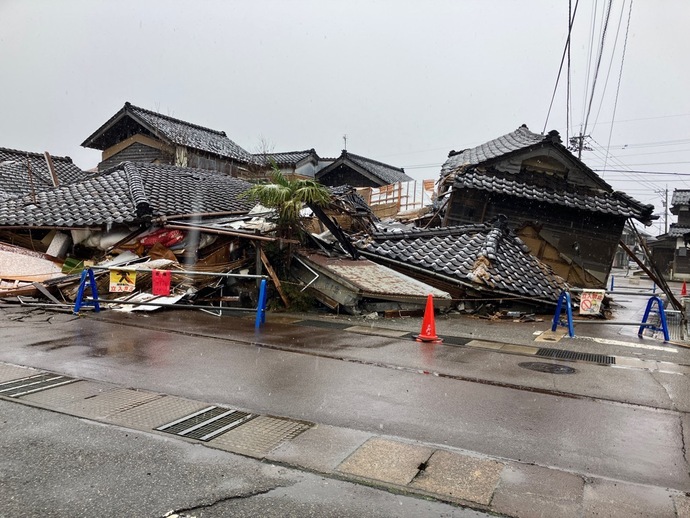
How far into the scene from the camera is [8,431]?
4.62 meters

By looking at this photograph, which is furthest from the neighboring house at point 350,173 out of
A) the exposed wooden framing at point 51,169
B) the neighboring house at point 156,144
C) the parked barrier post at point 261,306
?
the parked barrier post at point 261,306

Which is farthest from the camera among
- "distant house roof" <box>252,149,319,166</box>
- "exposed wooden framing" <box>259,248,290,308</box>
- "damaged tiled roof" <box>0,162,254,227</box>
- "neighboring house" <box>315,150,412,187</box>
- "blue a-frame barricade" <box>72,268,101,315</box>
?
"neighboring house" <box>315,150,412,187</box>

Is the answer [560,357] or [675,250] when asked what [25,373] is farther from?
[675,250]

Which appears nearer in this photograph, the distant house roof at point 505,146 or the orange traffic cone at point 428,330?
the orange traffic cone at point 428,330

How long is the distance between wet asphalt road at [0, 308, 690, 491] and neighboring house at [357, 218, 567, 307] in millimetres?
4891

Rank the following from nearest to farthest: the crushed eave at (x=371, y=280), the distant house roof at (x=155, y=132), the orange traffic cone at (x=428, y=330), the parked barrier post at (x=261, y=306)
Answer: the orange traffic cone at (x=428, y=330) < the parked barrier post at (x=261, y=306) < the crushed eave at (x=371, y=280) < the distant house roof at (x=155, y=132)

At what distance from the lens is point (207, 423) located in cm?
498

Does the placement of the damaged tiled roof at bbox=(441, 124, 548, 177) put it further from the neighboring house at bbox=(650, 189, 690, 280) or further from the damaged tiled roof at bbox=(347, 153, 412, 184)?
the neighboring house at bbox=(650, 189, 690, 280)

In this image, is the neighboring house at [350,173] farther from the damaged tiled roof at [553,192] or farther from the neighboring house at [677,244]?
the neighboring house at [677,244]

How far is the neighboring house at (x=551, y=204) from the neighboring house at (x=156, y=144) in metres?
15.7

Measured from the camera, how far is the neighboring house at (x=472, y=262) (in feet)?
43.3

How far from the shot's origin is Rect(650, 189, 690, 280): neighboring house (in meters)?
39.8

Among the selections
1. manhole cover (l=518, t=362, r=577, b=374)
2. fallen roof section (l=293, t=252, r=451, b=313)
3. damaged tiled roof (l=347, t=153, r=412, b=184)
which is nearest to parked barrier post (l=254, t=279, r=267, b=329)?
fallen roof section (l=293, t=252, r=451, b=313)

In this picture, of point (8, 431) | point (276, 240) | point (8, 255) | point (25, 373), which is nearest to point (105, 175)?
point (8, 255)
